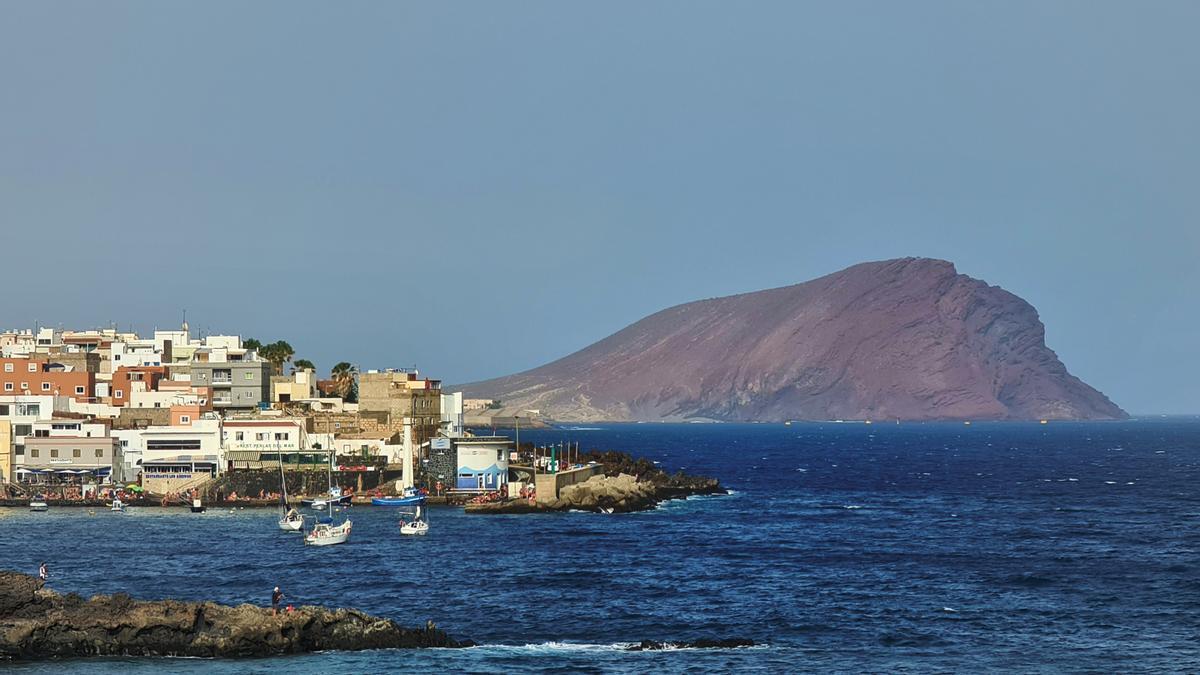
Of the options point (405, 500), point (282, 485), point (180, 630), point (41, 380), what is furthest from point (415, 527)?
point (41, 380)

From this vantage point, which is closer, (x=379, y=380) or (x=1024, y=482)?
(x=379, y=380)

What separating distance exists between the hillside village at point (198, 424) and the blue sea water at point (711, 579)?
28.1 ft

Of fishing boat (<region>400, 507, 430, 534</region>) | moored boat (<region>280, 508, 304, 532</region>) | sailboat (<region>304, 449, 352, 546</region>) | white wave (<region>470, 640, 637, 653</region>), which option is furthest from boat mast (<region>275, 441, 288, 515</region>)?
white wave (<region>470, 640, 637, 653</region>)

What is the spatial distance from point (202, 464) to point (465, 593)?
5665 cm

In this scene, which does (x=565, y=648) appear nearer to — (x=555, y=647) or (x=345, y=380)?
(x=555, y=647)

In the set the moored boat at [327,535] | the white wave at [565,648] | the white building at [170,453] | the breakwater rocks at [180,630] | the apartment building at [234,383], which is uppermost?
the apartment building at [234,383]

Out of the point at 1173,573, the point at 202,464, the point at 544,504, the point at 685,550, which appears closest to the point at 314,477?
→ the point at 202,464

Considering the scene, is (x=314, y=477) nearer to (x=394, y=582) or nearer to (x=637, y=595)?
(x=394, y=582)

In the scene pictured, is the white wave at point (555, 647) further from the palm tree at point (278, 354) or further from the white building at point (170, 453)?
the palm tree at point (278, 354)

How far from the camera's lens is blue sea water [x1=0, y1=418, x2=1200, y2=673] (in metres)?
51.2

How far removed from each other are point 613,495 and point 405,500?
50.5 ft

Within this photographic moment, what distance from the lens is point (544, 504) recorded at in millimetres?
109938

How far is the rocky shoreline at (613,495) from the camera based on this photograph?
109312 mm

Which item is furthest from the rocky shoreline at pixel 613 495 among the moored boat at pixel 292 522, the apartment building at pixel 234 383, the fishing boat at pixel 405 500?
the apartment building at pixel 234 383
